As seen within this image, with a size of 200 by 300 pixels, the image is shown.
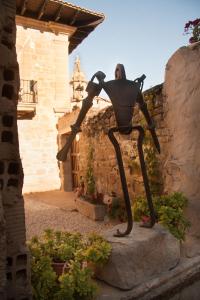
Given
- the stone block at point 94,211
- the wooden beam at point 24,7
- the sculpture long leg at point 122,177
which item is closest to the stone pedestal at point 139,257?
the sculpture long leg at point 122,177

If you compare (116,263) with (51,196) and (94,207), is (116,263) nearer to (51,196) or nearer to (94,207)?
(94,207)

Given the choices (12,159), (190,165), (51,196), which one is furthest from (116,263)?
(51,196)

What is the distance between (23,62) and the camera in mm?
10359

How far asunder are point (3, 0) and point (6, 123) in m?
0.72

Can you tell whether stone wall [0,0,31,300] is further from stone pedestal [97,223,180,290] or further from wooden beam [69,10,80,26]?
wooden beam [69,10,80,26]

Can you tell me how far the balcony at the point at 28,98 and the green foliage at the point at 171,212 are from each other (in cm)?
768

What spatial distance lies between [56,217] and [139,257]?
12.9 feet

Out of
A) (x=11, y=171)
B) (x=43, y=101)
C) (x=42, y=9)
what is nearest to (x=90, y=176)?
(x=43, y=101)

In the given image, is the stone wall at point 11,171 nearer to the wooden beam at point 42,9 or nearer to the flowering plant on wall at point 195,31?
the flowering plant on wall at point 195,31

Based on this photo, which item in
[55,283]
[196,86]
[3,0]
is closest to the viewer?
[3,0]

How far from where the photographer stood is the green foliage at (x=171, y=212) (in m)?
2.97

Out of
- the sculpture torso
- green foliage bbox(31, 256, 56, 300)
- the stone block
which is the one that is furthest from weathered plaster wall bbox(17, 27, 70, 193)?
green foliage bbox(31, 256, 56, 300)

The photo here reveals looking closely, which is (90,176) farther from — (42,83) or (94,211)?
(42,83)

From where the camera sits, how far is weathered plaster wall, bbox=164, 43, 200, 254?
3490 millimetres
